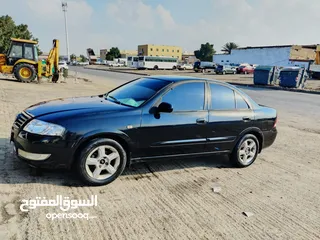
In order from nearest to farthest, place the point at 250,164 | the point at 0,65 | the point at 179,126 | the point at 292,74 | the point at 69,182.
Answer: the point at 69,182, the point at 179,126, the point at 250,164, the point at 0,65, the point at 292,74

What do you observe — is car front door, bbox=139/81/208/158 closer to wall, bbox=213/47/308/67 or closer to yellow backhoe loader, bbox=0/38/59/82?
yellow backhoe loader, bbox=0/38/59/82

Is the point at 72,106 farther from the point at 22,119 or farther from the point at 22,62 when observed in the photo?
the point at 22,62

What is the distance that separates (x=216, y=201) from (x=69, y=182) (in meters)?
2.04

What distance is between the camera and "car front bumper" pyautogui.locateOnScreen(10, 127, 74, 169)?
3658mm

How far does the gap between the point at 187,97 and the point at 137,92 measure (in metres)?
0.81

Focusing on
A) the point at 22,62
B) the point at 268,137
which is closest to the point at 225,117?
the point at 268,137

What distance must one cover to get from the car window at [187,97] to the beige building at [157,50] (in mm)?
102373

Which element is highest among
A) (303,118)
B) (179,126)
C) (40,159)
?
(179,126)

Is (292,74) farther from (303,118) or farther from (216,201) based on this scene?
(216,201)

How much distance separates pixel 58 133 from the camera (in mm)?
3682

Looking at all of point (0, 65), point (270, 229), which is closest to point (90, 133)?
point (270, 229)

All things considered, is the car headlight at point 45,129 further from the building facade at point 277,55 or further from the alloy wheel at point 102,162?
the building facade at point 277,55

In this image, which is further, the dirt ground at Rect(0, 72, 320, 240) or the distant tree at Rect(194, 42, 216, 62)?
the distant tree at Rect(194, 42, 216, 62)

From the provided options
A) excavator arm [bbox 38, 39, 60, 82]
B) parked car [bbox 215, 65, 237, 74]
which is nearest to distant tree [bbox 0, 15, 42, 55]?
excavator arm [bbox 38, 39, 60, 82]
